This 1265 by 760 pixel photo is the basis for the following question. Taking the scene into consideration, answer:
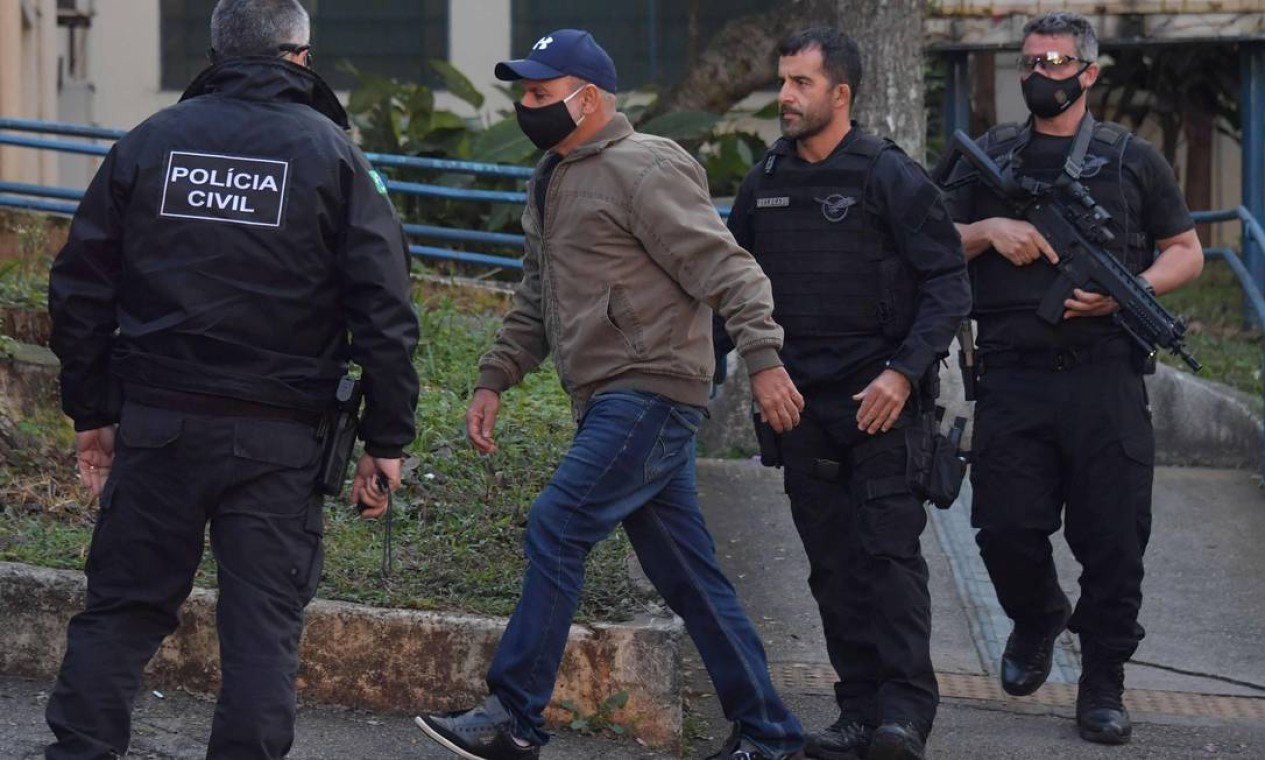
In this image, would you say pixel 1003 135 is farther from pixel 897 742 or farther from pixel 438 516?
pixel 438 516

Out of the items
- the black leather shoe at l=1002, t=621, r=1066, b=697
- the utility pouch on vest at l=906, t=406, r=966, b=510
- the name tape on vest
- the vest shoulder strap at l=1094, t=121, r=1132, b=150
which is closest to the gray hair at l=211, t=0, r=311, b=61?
the name tape on vest

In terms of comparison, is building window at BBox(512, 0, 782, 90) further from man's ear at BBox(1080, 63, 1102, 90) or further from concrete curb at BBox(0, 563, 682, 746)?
concrete curb at BBox(0, 563, 682, 746)

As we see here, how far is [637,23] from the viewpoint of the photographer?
15.7m

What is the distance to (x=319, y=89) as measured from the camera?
3.90 metres

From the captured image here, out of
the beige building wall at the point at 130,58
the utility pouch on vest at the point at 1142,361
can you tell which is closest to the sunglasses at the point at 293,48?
the utility pouch on vest at the point at 1142,361

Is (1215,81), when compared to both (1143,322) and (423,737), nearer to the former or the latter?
(1143,322)

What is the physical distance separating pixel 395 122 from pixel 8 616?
6.72m

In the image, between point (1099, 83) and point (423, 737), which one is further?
point (1099, 83)

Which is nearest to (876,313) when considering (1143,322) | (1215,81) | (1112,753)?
(1143,322)

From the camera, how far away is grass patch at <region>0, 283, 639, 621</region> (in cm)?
517

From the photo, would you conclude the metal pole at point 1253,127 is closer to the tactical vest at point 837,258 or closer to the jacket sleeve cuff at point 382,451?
the tactical vest at point 837,258

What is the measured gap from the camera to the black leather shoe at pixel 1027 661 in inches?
208

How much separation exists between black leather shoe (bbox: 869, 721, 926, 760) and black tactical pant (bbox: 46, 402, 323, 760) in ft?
5.10

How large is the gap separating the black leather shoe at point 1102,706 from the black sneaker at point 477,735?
5.54 ft
